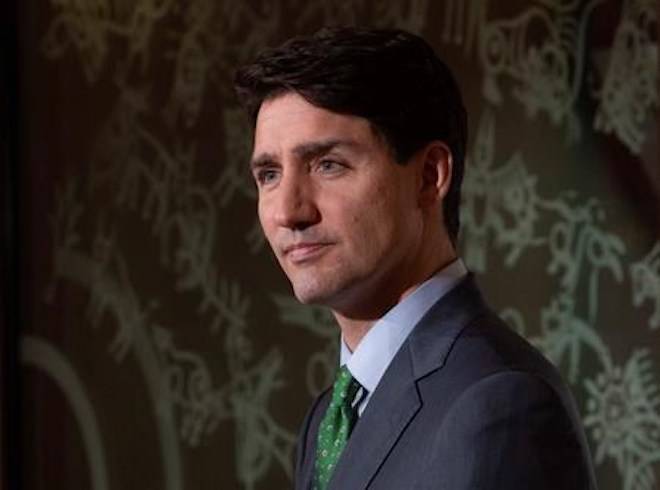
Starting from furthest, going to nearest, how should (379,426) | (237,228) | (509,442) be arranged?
(237,228)
(379,426)
(509,442)

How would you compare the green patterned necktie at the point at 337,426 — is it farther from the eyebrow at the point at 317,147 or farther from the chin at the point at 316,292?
the eyebrow at the point at 317,147

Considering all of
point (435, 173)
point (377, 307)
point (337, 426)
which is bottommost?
point (337, 426)

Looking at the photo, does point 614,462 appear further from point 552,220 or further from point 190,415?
point 190,415

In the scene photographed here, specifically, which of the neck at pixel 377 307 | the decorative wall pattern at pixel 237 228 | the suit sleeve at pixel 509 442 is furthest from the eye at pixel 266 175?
the decorative wall pattern at pixel 237 228

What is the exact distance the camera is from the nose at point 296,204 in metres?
1.14

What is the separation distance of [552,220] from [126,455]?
85cm

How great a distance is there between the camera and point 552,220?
2.55 meters

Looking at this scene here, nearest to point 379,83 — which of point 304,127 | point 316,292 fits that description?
point 304,127

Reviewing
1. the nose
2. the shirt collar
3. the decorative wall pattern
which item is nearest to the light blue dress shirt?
the shirt collar

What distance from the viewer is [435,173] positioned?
121 cm

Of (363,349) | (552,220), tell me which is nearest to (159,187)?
(552,220)

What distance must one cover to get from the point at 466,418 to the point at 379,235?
0.61ft

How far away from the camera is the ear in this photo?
3.94 ft

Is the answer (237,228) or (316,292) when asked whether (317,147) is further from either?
(237,228)
